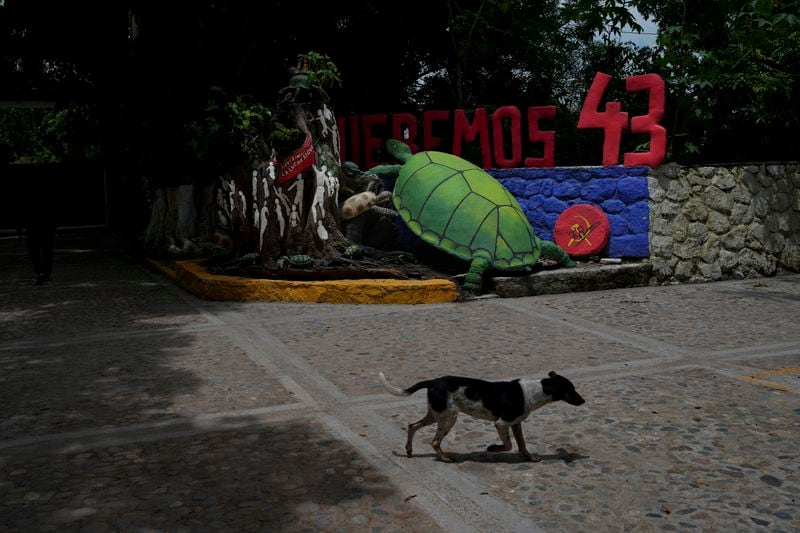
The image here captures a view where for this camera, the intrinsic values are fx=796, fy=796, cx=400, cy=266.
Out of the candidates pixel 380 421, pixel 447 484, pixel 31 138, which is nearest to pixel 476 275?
pixel 380 421

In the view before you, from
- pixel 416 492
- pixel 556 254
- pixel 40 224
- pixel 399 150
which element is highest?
pixel 399 150

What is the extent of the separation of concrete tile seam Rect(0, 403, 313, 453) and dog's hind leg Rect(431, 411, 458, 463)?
1.13 meters

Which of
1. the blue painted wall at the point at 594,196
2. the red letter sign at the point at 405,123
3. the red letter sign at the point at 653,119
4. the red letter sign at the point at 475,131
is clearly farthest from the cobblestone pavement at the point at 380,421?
the red letter sign at the point at 405,123

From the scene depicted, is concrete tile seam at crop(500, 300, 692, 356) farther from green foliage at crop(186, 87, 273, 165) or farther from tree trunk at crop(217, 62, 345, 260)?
green foliage at crop(186, 87, 273, 165)

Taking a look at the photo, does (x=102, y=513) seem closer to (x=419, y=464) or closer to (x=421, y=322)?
(x=419, y=464)

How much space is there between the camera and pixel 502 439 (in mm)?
3867

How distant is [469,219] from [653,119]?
2.70 metres

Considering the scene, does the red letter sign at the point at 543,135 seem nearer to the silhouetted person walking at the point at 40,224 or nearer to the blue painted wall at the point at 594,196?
the blue painted wall at the point at 594,196

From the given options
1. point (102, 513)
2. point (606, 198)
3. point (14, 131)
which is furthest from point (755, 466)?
point (14, 131)

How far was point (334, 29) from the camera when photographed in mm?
15594

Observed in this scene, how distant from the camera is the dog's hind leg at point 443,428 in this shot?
3.83 meters

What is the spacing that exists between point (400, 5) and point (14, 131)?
3130 cm

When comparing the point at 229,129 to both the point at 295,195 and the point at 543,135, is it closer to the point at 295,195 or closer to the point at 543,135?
the point at 295,195

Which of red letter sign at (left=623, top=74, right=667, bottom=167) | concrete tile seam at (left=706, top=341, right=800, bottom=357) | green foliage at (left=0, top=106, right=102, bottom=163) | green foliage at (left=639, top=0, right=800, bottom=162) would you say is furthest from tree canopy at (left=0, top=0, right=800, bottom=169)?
green foliage at (left=0, top=106, right=102, bottom=163)
